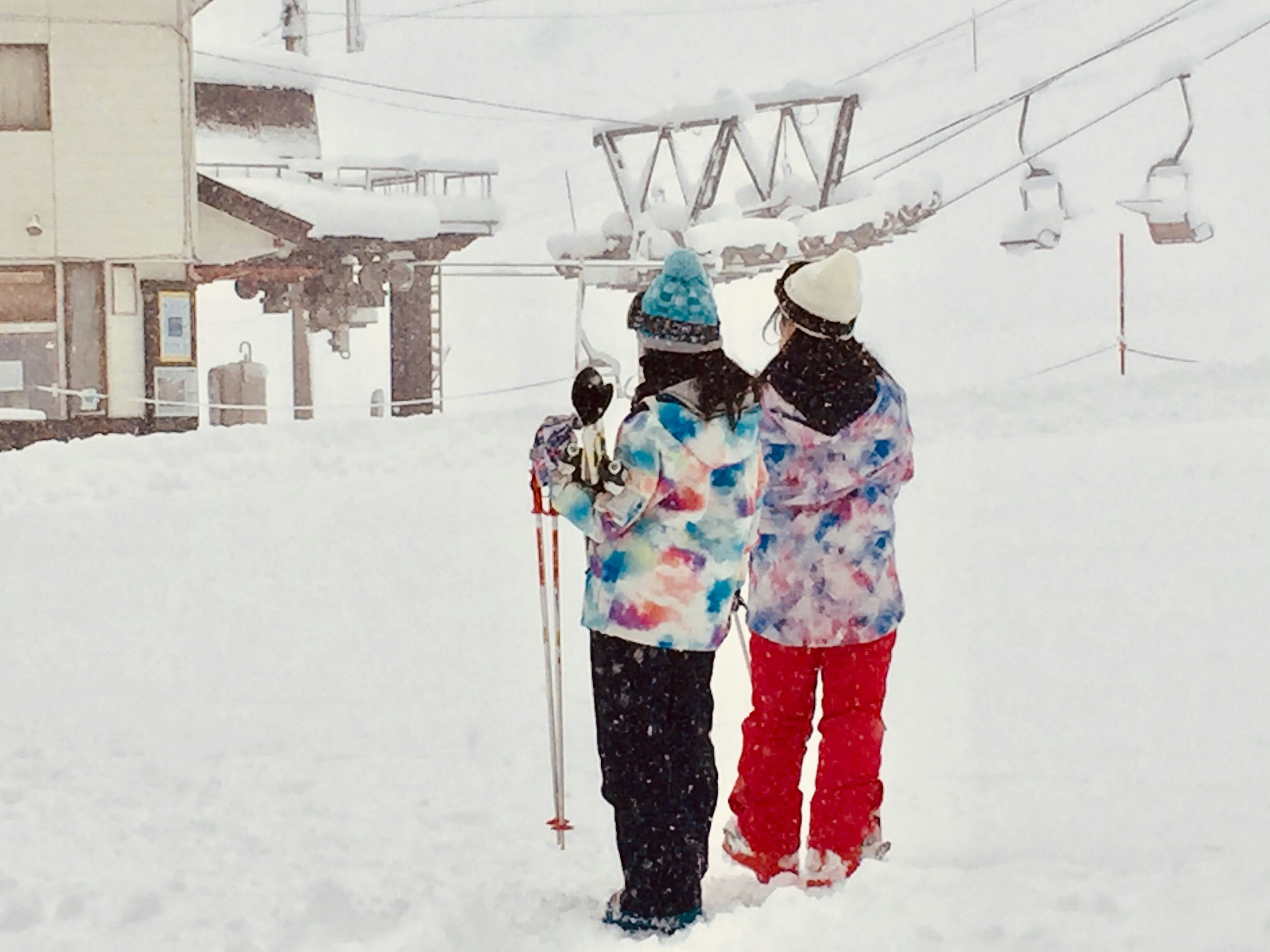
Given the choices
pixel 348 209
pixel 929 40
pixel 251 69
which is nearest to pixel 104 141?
pixel 348 209

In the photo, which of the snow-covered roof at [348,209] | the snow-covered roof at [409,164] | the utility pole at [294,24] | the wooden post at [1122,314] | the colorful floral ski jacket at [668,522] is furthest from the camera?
the utility pole at [294,24]

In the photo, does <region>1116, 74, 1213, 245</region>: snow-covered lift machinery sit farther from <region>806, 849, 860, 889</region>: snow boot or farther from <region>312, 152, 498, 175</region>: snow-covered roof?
<region>806, 849, 860, 889</region>: snow boot

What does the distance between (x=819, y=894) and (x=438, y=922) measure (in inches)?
38.6

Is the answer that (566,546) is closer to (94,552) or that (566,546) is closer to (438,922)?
(94,552)

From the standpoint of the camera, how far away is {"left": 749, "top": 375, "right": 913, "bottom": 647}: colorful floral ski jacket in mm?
4258

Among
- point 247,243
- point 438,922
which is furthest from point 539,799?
point 247,243

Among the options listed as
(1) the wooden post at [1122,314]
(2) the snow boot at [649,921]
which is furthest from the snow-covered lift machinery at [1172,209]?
(2) the snow boot at [649,921]

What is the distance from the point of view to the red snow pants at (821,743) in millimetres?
4355

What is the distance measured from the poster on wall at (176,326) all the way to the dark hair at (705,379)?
16.6 m

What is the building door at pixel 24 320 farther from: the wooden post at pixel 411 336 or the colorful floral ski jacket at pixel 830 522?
the colorful floral ski jacket at pixel 830 522

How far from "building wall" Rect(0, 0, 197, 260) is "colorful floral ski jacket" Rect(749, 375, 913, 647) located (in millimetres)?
15374

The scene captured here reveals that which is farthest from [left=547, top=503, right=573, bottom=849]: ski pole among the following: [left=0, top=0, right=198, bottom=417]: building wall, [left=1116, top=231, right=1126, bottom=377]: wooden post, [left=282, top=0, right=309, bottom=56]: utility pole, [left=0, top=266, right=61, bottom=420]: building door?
[left=282, top=0, right=309, bottom=56]: utility pole

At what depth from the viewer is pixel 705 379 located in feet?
12.8

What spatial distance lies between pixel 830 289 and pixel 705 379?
1.79ft
